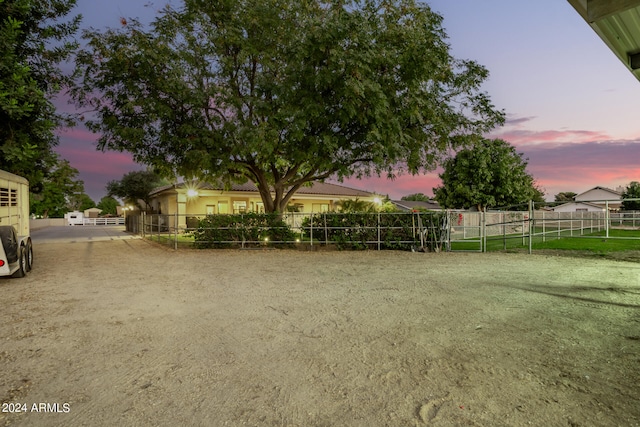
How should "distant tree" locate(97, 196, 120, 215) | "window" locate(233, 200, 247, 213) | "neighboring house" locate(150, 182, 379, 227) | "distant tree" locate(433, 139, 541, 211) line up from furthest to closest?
"distant tree" locate(97, 196, 120, 215) → "distant tree" locate(433, 139, 541, 211) → "window" locate(233, 200, 247, 213) → "neighboring house" locate(150, 182, 379, 227)

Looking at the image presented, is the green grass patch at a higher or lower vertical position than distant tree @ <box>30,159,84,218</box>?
lower

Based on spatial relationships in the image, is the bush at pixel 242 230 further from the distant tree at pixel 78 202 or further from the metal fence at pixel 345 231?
the distant tree at pixel 78 202

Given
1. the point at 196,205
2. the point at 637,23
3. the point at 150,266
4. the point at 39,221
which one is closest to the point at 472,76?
the point at 637,23

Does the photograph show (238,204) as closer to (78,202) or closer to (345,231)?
(345,231)

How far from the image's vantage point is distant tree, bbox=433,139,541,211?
34625 mm

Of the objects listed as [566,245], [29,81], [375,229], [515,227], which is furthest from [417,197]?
[29,81]

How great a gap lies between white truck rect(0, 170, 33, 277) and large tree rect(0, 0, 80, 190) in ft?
4.52

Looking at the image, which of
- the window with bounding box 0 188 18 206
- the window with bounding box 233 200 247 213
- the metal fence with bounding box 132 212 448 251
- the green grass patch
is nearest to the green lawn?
the green grass patch

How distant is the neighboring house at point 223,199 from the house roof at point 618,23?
19.6m

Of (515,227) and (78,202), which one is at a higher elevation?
(78,202)

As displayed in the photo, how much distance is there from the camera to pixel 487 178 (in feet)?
113

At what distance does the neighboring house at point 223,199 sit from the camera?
23.7m

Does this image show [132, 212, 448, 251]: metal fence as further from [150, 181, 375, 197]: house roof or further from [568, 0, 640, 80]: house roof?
[150, 181, 375, 197]: house roof

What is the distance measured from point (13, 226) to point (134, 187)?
1177 inches
